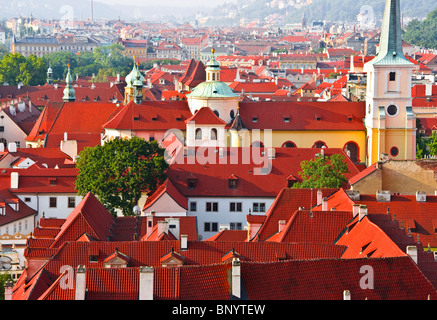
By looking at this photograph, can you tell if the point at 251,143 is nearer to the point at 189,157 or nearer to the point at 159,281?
the point at 189,157

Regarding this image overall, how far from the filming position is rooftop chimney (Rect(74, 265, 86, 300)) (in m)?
31.2

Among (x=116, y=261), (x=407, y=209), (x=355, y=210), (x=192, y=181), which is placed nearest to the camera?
(x=116, y=261)

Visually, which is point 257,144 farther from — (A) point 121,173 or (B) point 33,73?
(B) point 33,73

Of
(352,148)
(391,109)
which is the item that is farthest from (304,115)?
(391,109)

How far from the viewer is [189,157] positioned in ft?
216

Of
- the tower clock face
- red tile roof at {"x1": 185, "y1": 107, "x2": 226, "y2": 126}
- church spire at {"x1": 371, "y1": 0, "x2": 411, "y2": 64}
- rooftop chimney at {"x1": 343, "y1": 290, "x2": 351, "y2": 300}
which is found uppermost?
church spire at {"x1": 371, "y1": 0, "x2": 411, "y2": 64}

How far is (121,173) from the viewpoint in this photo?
60.9 meters

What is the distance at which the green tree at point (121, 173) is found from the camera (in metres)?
60.0

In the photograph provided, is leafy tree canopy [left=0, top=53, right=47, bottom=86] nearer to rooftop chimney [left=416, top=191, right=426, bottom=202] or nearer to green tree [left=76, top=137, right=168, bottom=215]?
green tree [left=76, top=137, right=168, bottom=215]

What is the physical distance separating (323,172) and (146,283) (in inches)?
1197

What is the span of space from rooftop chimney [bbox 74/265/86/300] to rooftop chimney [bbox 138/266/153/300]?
1457 millimetres

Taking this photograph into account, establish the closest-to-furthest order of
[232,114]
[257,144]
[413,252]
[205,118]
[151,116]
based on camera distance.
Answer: [413,252] < [205,118] < [257,144] < [232,114] < [151,116]

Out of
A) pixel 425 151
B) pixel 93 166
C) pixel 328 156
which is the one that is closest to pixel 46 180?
pixel 93 166

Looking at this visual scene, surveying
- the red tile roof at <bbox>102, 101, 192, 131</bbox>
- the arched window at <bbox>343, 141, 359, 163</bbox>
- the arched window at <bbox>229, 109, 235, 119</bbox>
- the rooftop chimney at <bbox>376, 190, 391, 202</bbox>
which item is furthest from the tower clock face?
the rooftop chimney at <bbox>376, 190, 391, 202</bbox>
